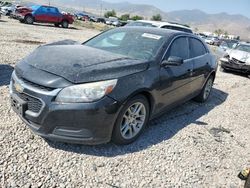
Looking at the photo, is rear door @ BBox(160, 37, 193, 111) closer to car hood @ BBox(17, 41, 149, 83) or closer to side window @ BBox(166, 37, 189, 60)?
side window @ BBox(166, 37, 189, 60)

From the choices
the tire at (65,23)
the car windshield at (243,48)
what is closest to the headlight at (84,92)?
the car windshield at (243,48)

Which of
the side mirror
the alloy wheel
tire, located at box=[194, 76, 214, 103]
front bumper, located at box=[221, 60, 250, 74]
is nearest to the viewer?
the alloy wheel

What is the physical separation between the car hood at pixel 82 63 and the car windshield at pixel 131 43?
26 cm

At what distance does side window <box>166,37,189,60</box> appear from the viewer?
16.6 feet

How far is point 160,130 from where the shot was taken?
197 inches

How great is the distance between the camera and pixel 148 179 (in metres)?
3.67

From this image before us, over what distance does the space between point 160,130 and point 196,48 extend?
2.24 m

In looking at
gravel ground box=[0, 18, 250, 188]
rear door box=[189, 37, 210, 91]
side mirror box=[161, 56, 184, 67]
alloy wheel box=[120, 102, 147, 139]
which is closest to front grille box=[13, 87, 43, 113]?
gravel ground box=[0, 18, 250, 188]

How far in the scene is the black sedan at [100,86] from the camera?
3.56m

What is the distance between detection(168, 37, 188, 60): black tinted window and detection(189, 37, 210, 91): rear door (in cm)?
28

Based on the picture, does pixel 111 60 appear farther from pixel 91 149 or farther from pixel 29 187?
pixel 29 187

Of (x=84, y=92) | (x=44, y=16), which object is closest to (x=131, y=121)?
(x=84, y=92)

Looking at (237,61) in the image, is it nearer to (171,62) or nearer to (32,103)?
(171,62)

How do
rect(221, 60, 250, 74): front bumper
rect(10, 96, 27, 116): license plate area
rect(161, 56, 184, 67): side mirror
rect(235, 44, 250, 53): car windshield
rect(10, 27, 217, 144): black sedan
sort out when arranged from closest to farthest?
1. rect(10, 27, 217, 144): black sedan
2. rect(10, 96, 27, 116): license plate area
3. rect(161, 56, 184, 67): side mirror
4. rect(221, 60, 250, 74): front bumper
5. rect(235, 44, 250, 53): car windshield
